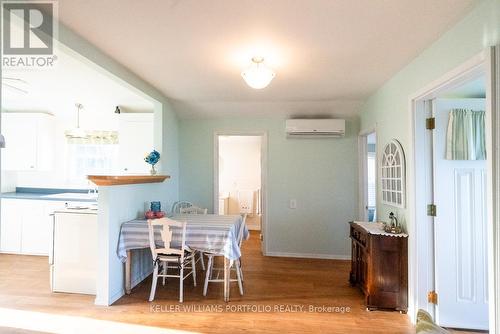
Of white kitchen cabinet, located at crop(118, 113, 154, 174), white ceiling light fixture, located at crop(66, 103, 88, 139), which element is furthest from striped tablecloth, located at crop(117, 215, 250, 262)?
white ceiling light fixture, located at crop(66, 103, 88, 139)

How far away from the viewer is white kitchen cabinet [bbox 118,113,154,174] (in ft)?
12.3

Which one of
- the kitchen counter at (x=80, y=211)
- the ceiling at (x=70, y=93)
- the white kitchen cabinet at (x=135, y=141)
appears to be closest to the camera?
the kitchen counter at (x=80, y=211)

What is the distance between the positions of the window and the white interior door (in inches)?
12.0

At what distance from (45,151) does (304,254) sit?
15.2ft

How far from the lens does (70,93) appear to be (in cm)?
358

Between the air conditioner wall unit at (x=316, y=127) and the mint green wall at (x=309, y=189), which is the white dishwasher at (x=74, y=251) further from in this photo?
the air conditioner wall unit at (x=316, y=127)

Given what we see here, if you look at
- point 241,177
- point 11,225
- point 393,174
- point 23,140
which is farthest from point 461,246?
point 23,140

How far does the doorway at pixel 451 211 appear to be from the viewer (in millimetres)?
2219

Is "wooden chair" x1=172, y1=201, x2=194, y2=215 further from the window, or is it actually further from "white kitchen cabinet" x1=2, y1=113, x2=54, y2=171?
the window

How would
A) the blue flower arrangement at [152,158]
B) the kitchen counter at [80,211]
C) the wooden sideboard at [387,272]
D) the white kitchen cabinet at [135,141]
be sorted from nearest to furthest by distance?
the wooden sideboard at [387,272], the kitchen counter at [80,211], the blue flower arrangement at [152,158], the white kitchen cabinet at [135,141]

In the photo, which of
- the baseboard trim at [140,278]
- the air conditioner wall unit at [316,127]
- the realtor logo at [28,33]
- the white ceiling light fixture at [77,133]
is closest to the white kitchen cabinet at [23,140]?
the white ceiling light fixture at [77,133]

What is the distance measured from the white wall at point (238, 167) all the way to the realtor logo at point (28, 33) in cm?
403

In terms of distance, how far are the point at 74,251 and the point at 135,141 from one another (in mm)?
1636

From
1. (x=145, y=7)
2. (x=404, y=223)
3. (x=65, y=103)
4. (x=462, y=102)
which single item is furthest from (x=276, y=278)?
(x=65, y=103)
